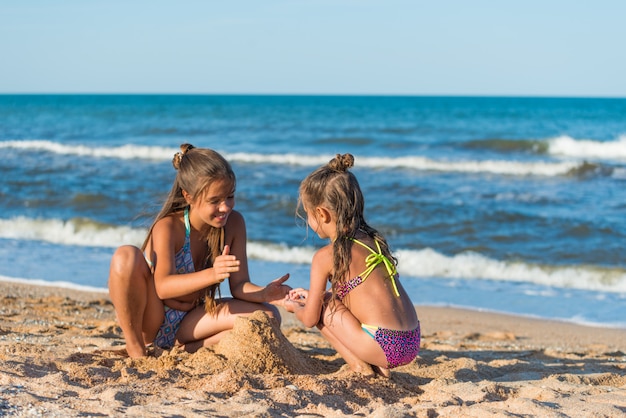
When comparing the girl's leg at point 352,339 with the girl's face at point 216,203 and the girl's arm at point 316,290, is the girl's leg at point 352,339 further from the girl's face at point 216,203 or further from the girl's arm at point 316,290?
the girl's face at point 216,203

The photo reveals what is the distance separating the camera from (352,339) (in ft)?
12.1

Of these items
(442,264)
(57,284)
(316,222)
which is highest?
(316,222)

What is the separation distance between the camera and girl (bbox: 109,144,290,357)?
12.2 ft

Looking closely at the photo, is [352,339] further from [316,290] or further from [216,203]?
[216,203]

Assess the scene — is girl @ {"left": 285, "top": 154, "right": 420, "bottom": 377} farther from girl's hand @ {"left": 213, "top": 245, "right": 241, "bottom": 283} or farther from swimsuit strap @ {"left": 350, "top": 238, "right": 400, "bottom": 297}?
girl's hand @ {"left": 213, "top": 245, "right": 241, "bottom": 283}

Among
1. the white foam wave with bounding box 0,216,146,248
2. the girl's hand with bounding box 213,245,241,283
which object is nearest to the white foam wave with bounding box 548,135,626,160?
the white foam wave with bounding box 0,216,146,248

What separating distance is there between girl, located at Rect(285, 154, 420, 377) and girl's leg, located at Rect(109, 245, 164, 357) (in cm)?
83

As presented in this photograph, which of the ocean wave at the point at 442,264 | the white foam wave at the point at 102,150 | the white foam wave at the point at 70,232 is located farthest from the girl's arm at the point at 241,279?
the white foam wave at the point at 102,150

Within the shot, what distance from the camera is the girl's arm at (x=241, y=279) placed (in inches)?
155

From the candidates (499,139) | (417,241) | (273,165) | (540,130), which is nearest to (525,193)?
(417,241)

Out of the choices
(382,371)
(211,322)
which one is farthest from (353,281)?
(211,322)

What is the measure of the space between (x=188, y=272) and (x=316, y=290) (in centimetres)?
79

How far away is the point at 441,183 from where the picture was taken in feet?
49.0

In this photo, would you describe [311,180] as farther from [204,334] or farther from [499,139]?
[499,139]
